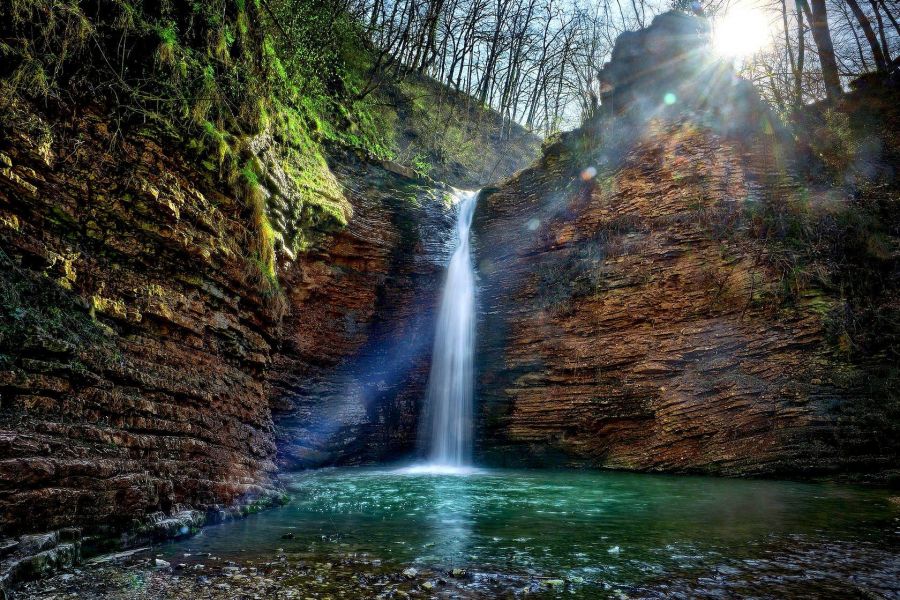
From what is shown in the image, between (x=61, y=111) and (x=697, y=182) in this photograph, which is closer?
(x=61, y=111)

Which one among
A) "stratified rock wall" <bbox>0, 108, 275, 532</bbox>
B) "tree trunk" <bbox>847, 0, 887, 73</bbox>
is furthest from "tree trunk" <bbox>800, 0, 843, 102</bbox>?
"stratified rock wall" <bbox>0, 108, 275, 532</bbox>

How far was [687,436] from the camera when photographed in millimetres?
9711

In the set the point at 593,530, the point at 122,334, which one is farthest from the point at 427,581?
the point at 122,334

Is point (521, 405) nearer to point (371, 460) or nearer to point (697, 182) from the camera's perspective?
point (371, 460)

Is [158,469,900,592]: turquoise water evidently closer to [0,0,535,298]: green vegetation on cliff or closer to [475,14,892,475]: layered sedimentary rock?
[475,14,892,475]: layered sedimentary rock

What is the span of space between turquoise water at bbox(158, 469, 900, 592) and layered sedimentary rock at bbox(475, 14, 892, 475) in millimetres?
1839

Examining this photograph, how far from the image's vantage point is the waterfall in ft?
40.8

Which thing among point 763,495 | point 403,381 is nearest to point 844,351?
point 763,495

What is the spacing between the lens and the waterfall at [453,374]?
12438 millimetres

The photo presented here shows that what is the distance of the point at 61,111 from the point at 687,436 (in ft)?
36.8

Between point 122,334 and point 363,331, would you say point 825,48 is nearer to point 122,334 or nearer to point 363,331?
point 363,331

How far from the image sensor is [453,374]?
511 inches

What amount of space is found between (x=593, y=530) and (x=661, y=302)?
7.46 metres

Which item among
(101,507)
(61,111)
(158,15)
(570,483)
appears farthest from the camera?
(570,483)
